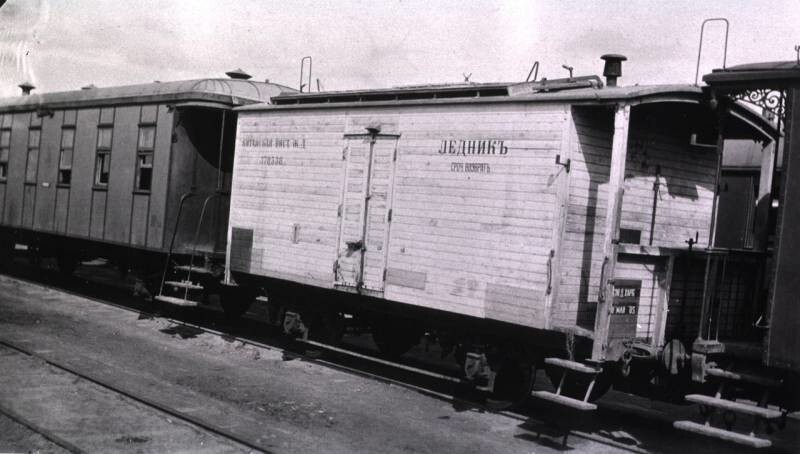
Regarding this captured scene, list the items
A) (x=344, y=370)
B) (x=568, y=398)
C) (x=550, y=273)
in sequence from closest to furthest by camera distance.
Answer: (x=568, y=398)
(x=550, y=273)
(x=344, y=370)

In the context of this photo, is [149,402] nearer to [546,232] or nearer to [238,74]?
[546,232]

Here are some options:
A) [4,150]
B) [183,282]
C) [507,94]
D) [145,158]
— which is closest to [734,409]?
[507,94]

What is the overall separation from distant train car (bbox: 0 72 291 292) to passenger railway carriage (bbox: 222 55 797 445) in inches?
135

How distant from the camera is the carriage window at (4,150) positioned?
18027 mm

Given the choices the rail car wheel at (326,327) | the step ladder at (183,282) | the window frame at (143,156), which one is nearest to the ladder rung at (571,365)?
the rail car wheel at (326,327)

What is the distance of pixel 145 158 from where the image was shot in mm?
13664

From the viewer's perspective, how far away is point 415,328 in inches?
395

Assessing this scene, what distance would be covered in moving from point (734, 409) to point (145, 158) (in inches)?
413

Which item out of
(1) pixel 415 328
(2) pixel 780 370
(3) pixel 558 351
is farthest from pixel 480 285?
(2) pixel 780 370

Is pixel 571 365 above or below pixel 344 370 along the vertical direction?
above

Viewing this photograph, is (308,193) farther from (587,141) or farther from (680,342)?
(680,342)

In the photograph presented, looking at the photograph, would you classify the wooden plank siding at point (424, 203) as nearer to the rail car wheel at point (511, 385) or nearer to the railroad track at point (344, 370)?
the rail car wheel at point (511, 385)

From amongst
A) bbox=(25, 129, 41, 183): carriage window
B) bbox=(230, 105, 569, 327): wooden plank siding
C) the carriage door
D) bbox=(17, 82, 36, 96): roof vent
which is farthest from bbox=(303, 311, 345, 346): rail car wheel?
bbox=(17, 82, 36, 96): roof vent

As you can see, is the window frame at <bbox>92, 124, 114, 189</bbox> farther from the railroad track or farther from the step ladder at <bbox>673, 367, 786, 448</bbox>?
the step ladder at <bbox>673, 367, 786, 448</bbox>
